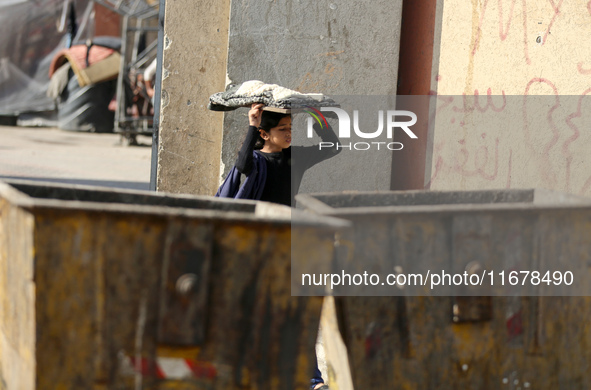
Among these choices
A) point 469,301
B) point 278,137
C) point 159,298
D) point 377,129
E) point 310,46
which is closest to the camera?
point 159,298

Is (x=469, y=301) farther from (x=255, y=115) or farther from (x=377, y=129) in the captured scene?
(x=377, y=129)

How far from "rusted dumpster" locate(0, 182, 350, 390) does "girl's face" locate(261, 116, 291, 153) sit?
1.93 meters

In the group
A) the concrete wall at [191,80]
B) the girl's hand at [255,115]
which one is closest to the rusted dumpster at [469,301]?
the girl's hand at [255,115]

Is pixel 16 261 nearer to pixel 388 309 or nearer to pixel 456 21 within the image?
pixel 388 309

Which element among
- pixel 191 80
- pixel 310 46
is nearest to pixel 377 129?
pixel 310 46

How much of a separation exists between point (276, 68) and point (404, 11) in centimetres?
130

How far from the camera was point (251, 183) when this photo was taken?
410 centimetres

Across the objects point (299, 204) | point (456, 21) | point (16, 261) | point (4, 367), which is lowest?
point (4, 367)

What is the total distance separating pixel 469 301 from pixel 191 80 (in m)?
3.88

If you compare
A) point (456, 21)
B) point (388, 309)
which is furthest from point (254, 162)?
point (456, 21)

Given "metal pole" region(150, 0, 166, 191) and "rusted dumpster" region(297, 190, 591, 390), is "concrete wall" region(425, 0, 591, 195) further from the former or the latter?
"metal pole" region(150, 0, 166, 191)

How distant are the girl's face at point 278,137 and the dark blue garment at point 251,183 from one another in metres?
0.17

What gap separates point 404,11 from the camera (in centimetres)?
623

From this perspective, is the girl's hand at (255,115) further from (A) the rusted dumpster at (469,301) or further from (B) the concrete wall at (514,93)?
(B) the concrete wall at (514,93)
